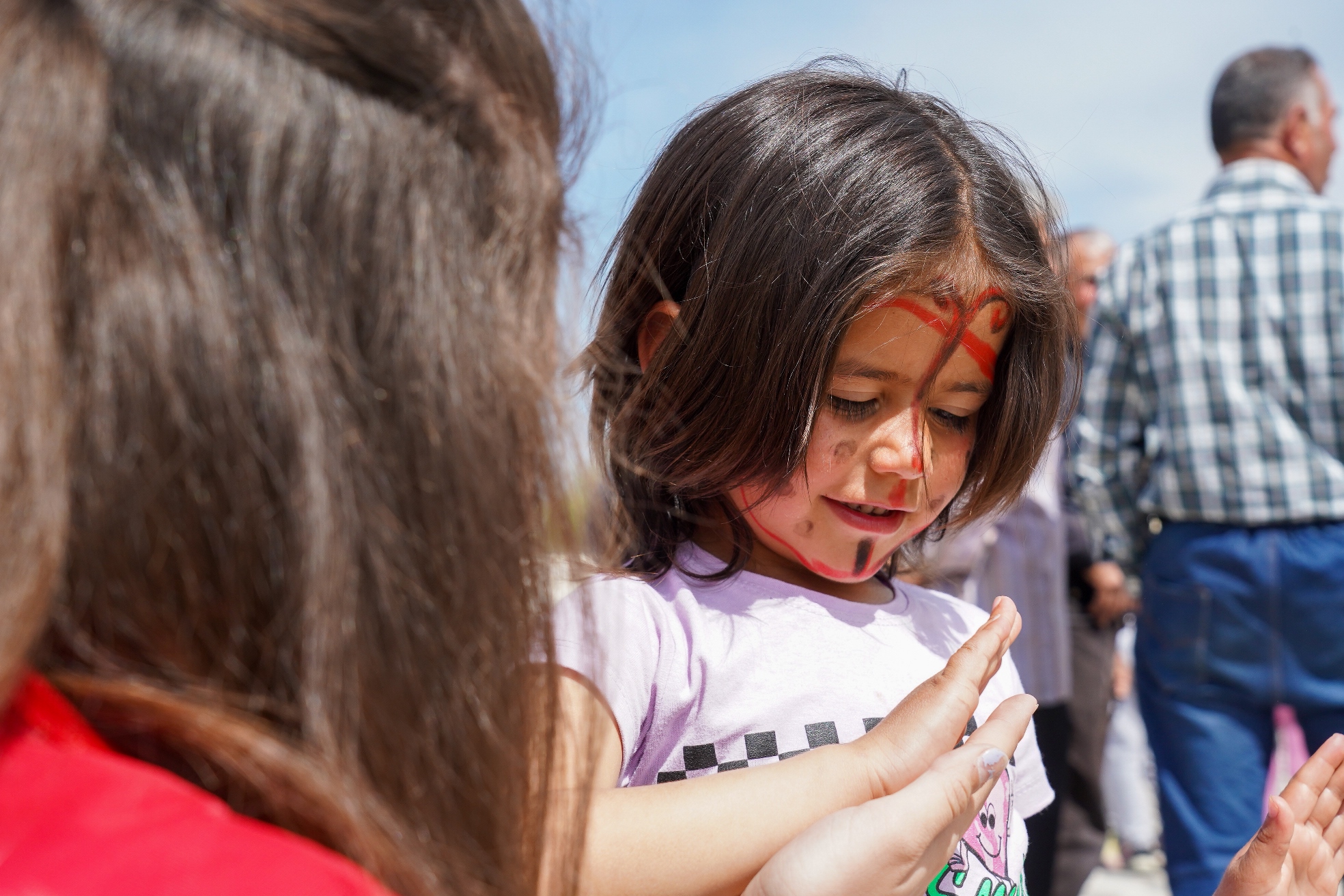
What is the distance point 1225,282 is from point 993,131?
1.31 metres

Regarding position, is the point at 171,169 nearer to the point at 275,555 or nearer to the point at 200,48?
the point at 200,48

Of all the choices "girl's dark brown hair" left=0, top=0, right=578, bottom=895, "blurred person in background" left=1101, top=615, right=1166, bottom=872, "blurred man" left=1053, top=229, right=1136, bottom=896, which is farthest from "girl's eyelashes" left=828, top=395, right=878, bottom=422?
"blurred person in background" left=1101, top=615, right=1166, bottom=872

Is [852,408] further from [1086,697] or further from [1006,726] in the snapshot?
[1086,697]

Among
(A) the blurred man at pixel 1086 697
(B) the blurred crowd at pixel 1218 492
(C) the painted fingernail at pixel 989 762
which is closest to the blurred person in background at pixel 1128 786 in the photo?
(A) the blurred man at pixel 1086 697

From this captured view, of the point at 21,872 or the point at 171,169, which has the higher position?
the point at 171,169

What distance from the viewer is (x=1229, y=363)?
232 cm

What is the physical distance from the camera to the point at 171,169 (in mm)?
544

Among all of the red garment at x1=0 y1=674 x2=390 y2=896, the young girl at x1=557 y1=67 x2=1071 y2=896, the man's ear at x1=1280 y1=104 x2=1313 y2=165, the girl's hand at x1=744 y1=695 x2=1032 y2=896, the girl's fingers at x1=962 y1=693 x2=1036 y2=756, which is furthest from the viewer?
the man's ear at x1=1280 y1=104 x2=1313 y2=165

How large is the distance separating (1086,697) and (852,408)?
2.28m

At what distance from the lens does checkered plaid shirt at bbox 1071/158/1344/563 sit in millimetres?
2236

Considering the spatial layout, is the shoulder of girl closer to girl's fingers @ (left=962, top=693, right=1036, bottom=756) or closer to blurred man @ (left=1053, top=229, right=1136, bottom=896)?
girl's fingers @ (left=962, top=693, right=1036, bottom=756)

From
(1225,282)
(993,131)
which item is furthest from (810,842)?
(1225,282)

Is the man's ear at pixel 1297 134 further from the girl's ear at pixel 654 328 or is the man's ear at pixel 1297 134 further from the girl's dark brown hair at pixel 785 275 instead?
the girl's ear at pixel 654 328

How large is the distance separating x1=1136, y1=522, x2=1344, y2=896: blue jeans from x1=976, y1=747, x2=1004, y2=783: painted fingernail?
1608 mm
